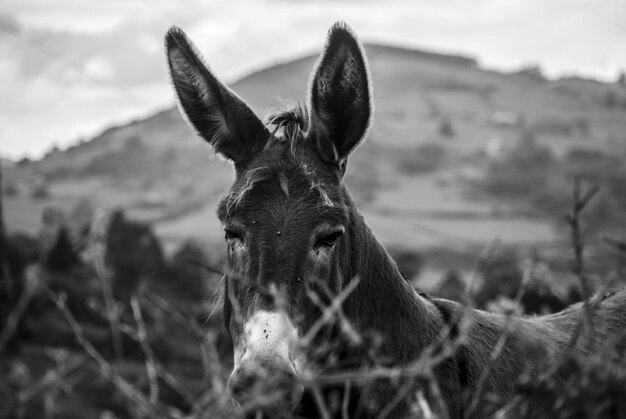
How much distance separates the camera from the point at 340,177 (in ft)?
15.0

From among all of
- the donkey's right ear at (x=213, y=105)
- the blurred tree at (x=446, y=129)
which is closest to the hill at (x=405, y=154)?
the blurred tree at (x=446, y=129)

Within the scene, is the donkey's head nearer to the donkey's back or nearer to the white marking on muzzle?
the white marking on muzzle

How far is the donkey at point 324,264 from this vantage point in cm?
382

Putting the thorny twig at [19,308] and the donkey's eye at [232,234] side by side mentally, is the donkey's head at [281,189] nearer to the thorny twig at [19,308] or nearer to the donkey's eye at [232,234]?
the donkey's eye at [232,234]

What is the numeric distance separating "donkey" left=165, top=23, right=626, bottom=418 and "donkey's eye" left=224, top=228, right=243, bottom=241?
0.02 metres

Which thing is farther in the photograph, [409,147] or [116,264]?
[409,147]

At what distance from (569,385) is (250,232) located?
2304mm

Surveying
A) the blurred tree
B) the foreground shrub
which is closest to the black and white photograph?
the foreground shrub

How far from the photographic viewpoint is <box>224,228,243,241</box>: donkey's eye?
13.8ft

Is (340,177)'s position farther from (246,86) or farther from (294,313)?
(246,86)

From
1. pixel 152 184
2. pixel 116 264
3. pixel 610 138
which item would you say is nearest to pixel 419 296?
pixel 116 264

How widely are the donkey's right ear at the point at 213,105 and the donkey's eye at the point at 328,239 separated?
886mm

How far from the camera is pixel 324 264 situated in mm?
4062

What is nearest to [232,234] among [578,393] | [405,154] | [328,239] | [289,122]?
[328,239]
